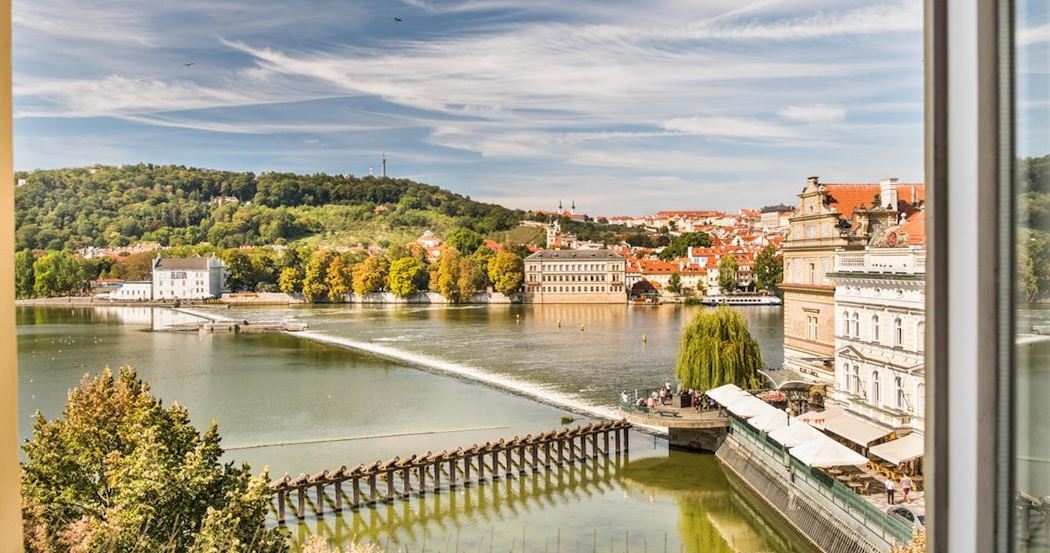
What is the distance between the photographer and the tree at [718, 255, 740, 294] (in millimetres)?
18859

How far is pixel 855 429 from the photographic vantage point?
4.73 m

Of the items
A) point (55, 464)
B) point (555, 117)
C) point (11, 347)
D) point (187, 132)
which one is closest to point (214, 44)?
point (187, 132)

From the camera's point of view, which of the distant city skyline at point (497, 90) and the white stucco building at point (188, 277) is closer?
the distant city skyline at point (497, 90)

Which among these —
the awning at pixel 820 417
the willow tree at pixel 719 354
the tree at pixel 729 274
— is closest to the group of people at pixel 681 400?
the willow tree at pixel 719 354

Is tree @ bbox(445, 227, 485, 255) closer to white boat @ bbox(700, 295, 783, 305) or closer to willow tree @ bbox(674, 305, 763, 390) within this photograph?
white boat @ bbox(700, 295, 783, 305)

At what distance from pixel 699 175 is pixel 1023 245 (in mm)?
12925

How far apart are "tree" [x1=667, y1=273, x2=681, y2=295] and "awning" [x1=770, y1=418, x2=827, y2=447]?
15496 mm

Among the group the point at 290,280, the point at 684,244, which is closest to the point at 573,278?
the point at 684,244

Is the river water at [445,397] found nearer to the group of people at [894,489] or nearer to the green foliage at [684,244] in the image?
the group of people at [894,489]

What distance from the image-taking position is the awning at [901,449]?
4113mm

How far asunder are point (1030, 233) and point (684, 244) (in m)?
21.1

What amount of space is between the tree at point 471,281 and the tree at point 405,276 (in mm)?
1101

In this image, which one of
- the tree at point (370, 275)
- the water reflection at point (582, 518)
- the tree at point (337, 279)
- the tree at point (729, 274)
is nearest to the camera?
the water reflection at point (582, 518)

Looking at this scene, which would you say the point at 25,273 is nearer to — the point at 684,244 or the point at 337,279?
the point at 337,279
